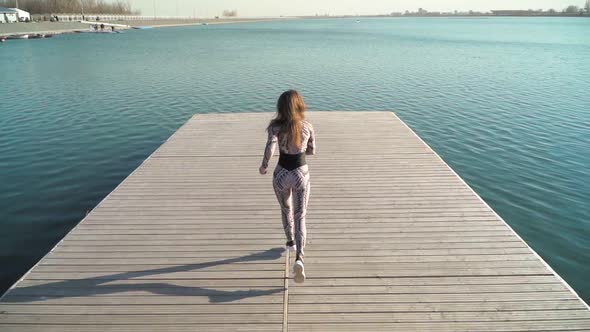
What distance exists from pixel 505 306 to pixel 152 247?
4515 mm

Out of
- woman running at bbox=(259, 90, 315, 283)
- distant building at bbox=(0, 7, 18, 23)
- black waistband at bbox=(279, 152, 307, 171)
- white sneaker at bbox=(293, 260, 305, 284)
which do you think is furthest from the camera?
distant building at bbox=(0, 7, 18, 23)

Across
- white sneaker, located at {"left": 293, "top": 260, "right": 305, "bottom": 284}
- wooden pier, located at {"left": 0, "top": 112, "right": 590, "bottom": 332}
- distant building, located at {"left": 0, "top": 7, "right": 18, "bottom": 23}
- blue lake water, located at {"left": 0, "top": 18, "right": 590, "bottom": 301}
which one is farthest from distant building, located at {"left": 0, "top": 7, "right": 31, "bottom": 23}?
white sneaker, located at {"left": 293, "top": 260, "right": 305, "bottom": 284}

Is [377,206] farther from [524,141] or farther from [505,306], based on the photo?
[524,141]

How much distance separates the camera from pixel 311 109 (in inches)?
723

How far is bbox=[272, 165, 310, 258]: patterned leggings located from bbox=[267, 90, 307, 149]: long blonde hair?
36cm

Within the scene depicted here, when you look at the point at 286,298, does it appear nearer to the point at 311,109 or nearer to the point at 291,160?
the point at 291,160

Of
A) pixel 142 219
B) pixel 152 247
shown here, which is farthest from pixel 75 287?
pixel 142 219

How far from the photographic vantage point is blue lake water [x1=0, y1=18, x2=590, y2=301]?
28.5 ft

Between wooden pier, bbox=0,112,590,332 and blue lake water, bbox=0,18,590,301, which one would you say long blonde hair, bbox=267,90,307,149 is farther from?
blue lake water, bbox=0,18,590,301

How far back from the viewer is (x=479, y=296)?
4.51 meters

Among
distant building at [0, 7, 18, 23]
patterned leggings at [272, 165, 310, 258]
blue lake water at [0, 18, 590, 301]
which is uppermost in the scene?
distant building at [0, 7, 18, 23]

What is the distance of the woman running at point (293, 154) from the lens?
4219 mm

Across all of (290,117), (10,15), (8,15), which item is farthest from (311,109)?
(10,15)

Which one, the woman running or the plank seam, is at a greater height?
the woman running
